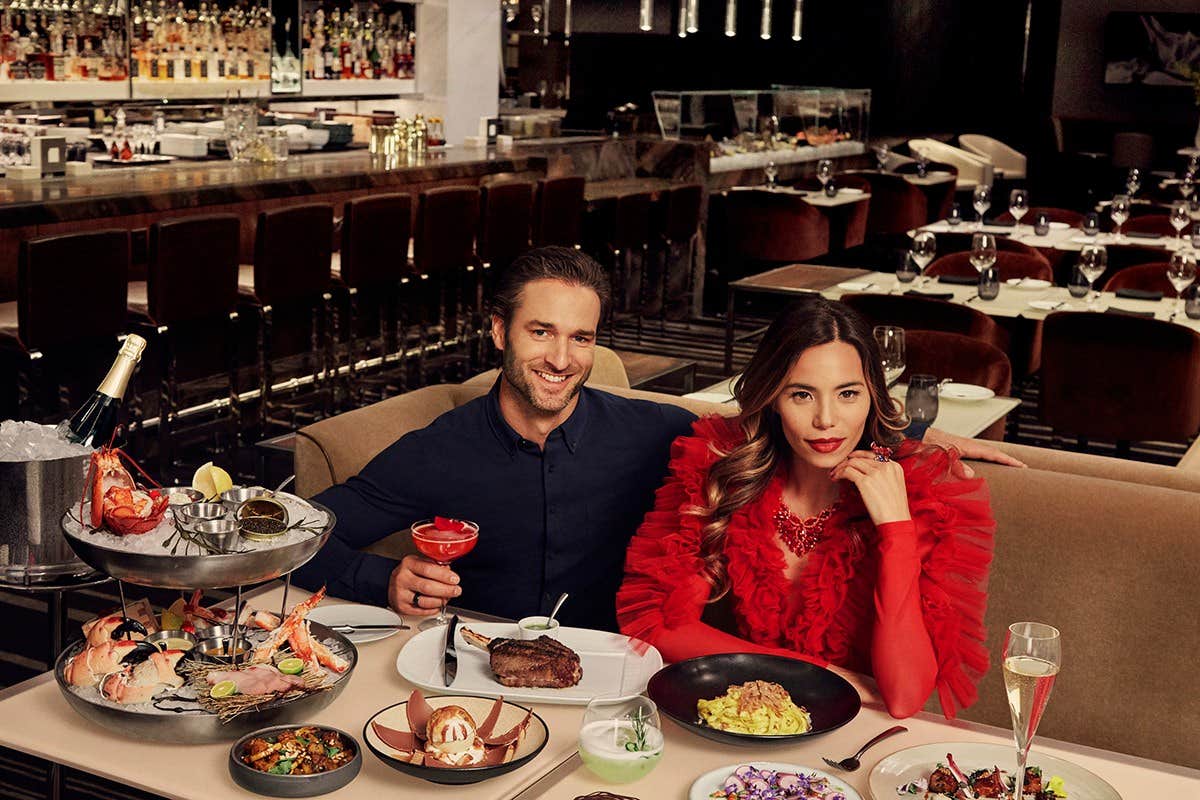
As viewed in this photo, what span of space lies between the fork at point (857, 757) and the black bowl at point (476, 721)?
353 millimetres

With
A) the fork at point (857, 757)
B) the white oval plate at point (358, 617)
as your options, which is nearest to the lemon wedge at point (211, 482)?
the white oval plate at point (358, 617)

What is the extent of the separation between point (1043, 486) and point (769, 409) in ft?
2.07

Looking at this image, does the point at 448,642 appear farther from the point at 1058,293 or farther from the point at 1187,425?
the point at 1058,293

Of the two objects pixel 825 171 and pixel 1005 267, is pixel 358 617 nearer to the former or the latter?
pixel 1005 267

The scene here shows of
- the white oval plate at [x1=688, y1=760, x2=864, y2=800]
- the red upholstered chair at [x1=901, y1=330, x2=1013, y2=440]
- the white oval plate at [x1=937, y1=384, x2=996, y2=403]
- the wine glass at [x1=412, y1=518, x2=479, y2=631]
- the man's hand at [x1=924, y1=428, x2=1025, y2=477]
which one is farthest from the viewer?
the red upholstered chair at [x1=901, y1=330, x2=1013, y2=440]

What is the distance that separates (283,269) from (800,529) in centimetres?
376

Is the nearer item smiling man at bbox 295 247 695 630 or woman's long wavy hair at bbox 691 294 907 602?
woman's long wavy hair at bbox 691 294 907 602

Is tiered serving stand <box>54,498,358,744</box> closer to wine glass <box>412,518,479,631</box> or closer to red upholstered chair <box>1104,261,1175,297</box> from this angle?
wine glass <box>412,518,479,631</box>

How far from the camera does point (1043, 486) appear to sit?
103 inches

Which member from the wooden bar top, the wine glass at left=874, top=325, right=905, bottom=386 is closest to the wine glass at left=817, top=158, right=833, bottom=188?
the wooden bar top

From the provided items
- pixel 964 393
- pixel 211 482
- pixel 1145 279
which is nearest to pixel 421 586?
pixel 211 482

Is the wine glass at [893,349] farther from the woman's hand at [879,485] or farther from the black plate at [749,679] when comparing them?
the black plate at [749,679]

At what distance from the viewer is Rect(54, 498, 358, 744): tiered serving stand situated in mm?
1702

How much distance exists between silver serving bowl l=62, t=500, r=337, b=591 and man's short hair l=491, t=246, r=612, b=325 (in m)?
0.76
